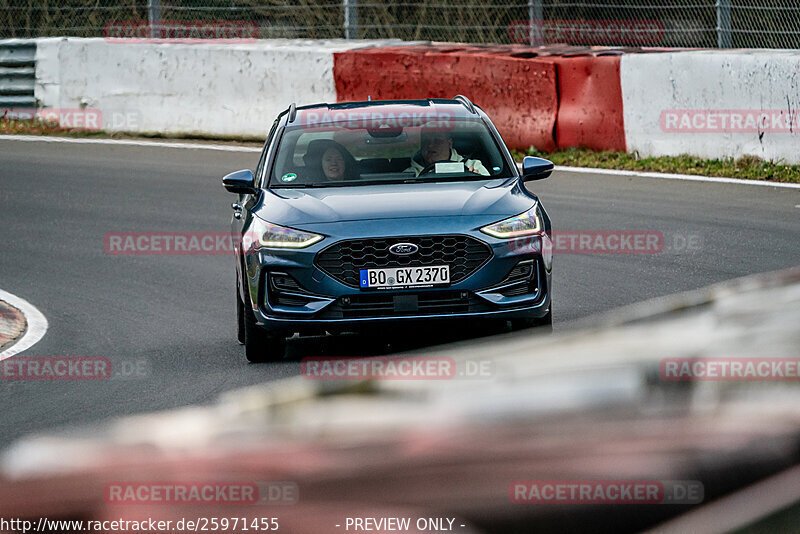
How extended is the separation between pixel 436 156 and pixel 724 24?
322 inches

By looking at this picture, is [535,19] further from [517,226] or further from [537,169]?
[517,226]

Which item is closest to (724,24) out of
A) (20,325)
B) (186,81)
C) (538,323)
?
(186,81)

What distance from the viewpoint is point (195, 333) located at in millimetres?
9219

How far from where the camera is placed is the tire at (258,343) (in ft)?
26.7

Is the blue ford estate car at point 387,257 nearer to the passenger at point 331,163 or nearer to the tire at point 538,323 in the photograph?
the tire at point 538,323

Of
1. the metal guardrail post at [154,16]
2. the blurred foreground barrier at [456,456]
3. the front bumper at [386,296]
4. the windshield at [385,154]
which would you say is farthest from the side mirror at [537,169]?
the metal guardrail post at [154,16]

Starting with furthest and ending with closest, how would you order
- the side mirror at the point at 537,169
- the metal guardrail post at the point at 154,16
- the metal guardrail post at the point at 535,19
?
1. the metal guardrail post at the point at 154,16
2. the metal guardrail post at the point at 535,19
3. the side mirror at the point at 537,169

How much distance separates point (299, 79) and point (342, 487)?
16930 millimetres

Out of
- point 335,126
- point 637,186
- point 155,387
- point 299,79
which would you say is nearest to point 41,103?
point 299,79

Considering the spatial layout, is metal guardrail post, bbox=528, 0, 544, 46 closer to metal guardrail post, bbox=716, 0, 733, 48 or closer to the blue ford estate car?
Result: metal guardrail post, bbox=716, 0, 733, 48

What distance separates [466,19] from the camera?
2117 cm

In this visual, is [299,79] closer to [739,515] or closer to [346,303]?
[346,303]

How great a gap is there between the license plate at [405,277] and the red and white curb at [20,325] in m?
2.55

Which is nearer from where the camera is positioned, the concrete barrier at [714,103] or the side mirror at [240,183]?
the side mirror at [240,183]
